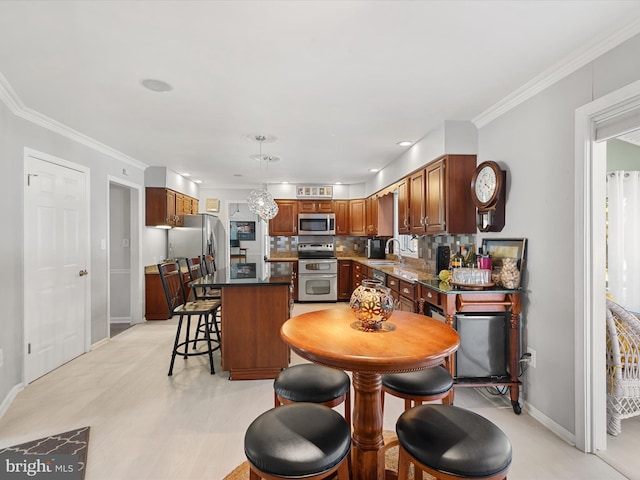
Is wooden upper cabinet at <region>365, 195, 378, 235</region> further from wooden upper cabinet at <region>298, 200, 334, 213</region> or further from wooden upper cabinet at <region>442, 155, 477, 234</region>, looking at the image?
wooden upper cabinet at <region>442, 155, 477, 234</region>

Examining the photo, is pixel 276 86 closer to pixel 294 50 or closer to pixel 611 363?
pixel 294 50

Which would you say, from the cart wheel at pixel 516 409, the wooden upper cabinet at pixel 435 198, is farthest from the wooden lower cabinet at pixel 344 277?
the cart wheel at pixel 516 409

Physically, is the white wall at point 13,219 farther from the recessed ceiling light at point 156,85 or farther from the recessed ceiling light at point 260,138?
the recessed ceiling light at point 260,138

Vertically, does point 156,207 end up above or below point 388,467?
above

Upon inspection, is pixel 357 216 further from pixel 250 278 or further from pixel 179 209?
pixel 250 278

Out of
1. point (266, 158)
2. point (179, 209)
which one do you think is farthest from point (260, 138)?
point (179, 209)

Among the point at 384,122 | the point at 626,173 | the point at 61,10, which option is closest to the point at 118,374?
the point at 61,10

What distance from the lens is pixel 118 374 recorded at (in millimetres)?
3020

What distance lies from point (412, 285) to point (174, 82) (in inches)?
105

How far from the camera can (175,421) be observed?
2.25 meters

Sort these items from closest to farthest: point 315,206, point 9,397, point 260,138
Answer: point 9,397
point 260,138
point 315,206

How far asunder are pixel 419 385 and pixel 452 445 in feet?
1.60

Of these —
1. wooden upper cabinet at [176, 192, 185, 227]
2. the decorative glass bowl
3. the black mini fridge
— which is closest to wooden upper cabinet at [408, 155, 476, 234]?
the black mini fridge

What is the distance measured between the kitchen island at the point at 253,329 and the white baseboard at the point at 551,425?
6.51 ft
